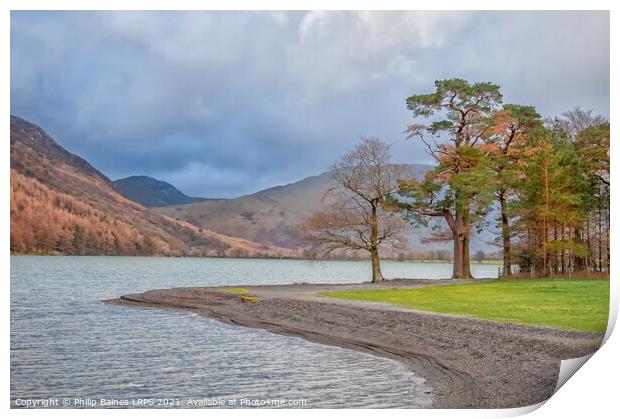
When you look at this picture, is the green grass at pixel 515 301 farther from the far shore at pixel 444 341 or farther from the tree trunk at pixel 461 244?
the tree trunk at pixel 461 244

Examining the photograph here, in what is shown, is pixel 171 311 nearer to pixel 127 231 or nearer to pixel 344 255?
pixel 127 231

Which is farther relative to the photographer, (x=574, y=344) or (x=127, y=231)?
(x=127, y=231)

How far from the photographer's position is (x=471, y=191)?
31312 mm

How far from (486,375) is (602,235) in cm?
1487

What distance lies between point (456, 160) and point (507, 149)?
2853 millimetres

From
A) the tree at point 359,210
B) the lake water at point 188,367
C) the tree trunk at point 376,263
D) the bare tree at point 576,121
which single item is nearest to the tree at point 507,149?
the bare tree at point 576,121

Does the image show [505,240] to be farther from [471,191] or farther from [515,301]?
[515,301]

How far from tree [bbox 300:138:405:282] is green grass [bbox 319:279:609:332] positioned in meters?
4.18

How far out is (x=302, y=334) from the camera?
1700cm

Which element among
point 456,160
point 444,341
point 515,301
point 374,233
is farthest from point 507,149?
point 444,341

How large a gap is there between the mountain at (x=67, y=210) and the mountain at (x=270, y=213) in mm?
1560

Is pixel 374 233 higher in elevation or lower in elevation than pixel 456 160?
lower

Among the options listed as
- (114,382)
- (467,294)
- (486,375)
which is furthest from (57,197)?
(467,294)

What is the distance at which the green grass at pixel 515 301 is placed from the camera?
15.6 m
